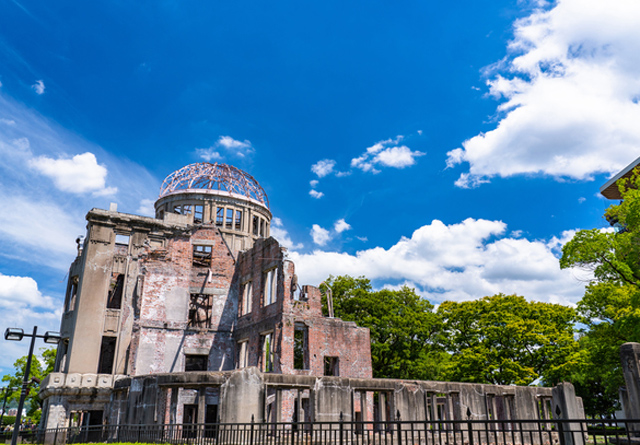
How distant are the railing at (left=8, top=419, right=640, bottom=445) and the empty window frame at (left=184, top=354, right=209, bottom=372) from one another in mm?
6054

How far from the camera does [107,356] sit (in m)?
34.0

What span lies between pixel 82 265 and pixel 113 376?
27.6ft

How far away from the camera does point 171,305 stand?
30172 millimetres

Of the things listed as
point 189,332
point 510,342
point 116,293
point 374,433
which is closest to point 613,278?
point 510,342

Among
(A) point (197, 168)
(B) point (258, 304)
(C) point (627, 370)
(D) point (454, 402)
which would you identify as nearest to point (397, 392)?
(D) point (454, 402)

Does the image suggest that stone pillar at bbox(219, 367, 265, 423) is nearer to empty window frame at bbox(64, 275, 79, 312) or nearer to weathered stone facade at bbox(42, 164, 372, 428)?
weathered stone facade at bbox(42, 164, 372, 428)

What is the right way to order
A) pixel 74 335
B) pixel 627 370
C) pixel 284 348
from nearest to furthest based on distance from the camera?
1. pixel 627 370
2. pixel 284 348
3. pixel 74 335

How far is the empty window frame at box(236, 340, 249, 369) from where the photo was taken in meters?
29.7

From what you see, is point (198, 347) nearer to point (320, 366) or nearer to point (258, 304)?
point (258, 304)

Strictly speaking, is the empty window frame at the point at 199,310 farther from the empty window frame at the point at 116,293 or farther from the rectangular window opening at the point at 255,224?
the rectangular window opening at the point at 255,224

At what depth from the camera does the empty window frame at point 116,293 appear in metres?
34.8

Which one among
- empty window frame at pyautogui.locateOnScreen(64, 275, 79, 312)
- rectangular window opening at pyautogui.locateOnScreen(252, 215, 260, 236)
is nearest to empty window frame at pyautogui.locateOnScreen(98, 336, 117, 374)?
empty window frame at pyautogui.locateOnScreen(64, 275, 79, 312)

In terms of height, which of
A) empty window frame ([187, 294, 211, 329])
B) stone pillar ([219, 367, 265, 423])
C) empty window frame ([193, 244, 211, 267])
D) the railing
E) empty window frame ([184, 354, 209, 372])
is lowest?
the railing

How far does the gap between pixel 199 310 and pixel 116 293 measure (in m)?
7.24
